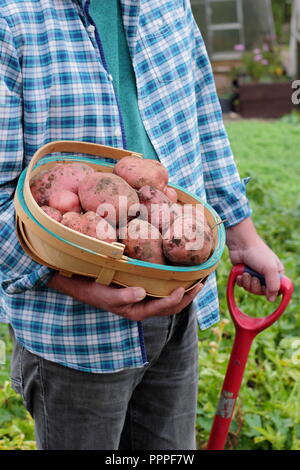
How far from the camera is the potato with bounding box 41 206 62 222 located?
4.03 ft

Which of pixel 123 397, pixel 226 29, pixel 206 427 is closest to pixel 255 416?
pixel 206 427

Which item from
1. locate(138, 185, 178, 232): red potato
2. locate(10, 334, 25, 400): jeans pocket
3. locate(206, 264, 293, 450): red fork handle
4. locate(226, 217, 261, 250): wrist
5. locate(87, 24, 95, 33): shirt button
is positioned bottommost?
locate(206, 264, 293, 450): red fork handle

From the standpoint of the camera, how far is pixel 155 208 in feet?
4.14

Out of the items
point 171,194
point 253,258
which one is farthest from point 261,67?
point 171,194

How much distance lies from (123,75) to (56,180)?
0.40m

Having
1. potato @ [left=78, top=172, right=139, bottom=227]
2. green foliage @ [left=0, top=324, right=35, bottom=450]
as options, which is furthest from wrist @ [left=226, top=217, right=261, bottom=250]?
green foliage @ [left=0, top=324, right=35, bottom=450]

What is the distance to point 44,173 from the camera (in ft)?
4.36

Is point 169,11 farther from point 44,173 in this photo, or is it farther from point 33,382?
point 33,382

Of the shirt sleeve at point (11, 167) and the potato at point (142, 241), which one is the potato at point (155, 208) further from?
the shirt sleeve at point (11, 167)

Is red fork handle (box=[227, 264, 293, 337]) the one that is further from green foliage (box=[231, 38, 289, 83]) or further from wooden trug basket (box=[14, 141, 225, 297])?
green foliage (box=[231, 38, 289, 83])

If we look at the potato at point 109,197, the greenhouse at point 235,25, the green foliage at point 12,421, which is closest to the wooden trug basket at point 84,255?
the potato at point 109,197

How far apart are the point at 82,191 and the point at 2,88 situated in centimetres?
29

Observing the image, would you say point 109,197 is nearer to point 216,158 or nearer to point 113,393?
point 113,393

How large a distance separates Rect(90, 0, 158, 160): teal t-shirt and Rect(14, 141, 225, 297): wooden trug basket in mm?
257
